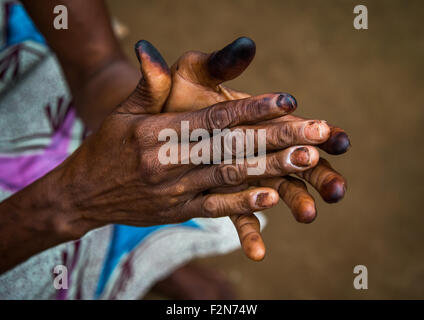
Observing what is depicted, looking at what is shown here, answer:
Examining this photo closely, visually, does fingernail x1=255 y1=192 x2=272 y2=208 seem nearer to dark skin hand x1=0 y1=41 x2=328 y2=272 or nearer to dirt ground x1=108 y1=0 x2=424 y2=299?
dark skin hand x1=0 y1=41 x2=328 y2=272

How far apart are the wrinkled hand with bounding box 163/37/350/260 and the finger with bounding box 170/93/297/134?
3 cm

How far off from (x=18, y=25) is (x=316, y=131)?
939 millimetres

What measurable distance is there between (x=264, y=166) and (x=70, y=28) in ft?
2.23

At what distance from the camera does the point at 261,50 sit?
7.21 feet

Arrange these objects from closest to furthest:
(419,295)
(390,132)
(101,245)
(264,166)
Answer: (264,166)
(101,245)
(419,295)
(390,132)

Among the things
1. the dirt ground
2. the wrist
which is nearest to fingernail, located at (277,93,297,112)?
the wrist

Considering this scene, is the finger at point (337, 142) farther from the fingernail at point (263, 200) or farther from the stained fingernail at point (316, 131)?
the fingernail at point (263, 200)

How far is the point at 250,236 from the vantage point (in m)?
0.69

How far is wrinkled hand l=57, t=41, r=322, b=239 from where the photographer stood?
660mm

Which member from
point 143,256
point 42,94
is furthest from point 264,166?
point 42,94

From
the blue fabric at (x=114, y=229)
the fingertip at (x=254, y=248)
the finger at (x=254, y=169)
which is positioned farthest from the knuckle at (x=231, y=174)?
the blue fabric at (x=114, y=229)

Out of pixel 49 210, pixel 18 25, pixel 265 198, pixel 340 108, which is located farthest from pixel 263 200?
pixel 340 108

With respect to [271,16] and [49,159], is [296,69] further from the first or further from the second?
[49,159]

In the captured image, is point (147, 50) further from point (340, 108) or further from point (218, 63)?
point (340, 108)
